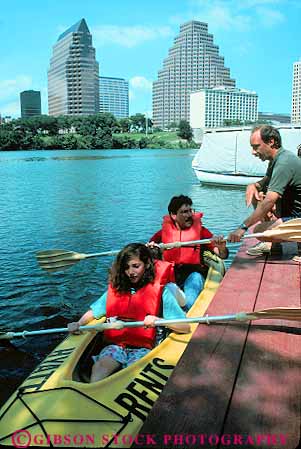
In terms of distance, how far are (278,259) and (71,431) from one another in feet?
9.28

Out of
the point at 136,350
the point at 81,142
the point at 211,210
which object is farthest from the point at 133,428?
the point at 81,142

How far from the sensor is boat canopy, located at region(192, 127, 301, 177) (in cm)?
2153

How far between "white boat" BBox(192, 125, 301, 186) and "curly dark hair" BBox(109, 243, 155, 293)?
19154 millimetres

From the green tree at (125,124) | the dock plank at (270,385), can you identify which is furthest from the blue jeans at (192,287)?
the green tree at (125,124)

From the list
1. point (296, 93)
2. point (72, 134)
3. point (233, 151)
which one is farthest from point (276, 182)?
point (296, 93)

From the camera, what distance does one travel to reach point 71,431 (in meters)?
2.54

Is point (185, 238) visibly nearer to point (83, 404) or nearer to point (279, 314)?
point (279, 314)

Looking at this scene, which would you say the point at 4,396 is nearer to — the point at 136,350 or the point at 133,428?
the point at 136,350

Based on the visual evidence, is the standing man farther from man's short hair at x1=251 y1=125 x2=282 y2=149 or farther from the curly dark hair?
the curly dark hair

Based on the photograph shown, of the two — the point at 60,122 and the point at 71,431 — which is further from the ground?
the point at 60,122

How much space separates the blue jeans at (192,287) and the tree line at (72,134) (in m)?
102

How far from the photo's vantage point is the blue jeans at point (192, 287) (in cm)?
502

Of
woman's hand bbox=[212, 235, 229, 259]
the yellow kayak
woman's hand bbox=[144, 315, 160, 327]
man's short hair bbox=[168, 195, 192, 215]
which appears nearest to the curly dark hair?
woman's hand bbox=[144, 315, 160, 327]

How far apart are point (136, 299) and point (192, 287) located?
162 cm
